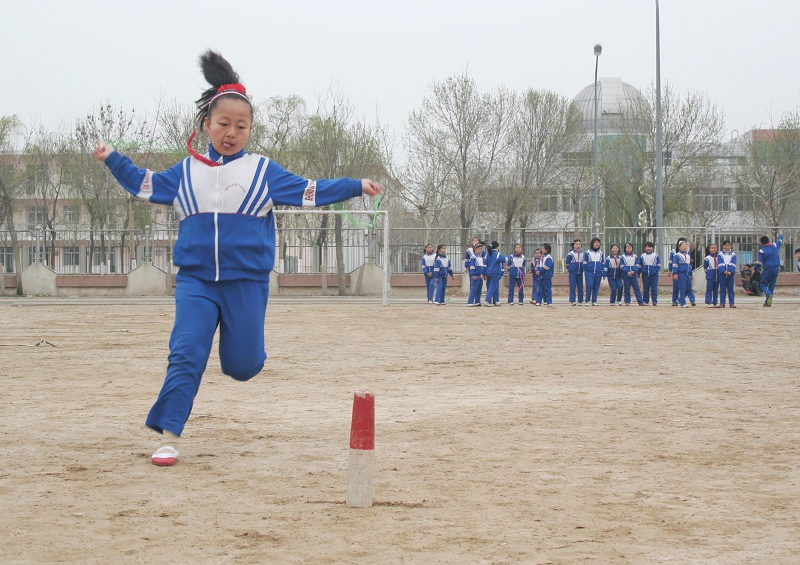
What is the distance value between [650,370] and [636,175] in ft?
131

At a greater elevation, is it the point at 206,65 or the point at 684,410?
the point at 206,65

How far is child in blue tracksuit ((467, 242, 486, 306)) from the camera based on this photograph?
28.3 metres

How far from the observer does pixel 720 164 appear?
161 feet

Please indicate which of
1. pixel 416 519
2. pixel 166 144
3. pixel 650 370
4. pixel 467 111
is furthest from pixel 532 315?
pixel 166 144

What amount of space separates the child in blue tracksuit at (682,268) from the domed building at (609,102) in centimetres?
2188

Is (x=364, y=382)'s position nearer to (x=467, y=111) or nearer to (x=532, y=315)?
(x=532, y=315)

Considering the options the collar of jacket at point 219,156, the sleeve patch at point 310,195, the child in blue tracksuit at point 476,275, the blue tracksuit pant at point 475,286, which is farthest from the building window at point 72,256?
the sleeve patch at point 310,195

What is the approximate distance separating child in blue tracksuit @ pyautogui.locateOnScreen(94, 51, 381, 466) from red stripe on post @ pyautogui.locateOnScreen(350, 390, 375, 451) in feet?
4.60

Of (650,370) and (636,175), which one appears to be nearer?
(650,370)

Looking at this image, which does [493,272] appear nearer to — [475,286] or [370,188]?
[475,286]

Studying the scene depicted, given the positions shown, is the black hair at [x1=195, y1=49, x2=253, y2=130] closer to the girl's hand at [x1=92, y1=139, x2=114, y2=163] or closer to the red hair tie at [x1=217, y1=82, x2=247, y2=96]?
the red hair tie at [x1=217, y1=82, x2=247, y2=96]

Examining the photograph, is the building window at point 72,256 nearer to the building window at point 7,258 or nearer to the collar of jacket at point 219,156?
the building window at point 7,258

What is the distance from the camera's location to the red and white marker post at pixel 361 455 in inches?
187

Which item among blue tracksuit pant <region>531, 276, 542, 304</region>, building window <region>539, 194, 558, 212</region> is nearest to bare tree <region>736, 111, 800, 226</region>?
building window <region>539, 194, 558, 212</region>
